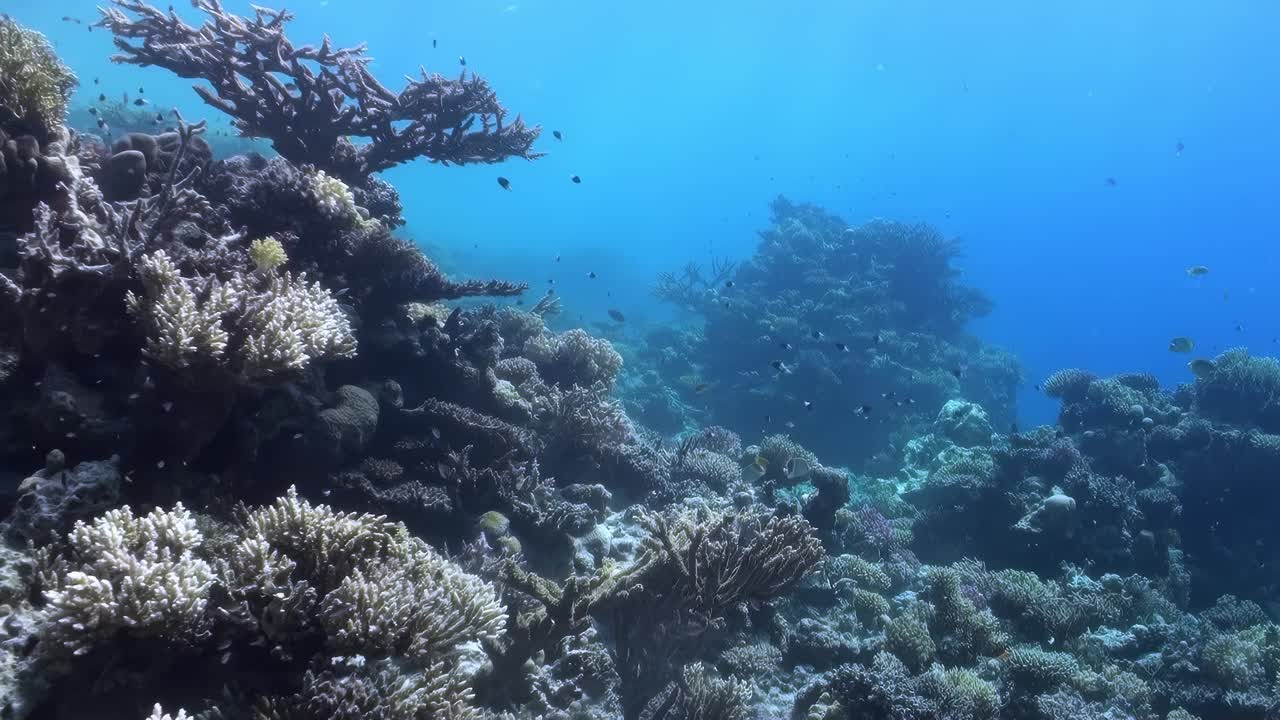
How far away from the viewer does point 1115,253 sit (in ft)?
431

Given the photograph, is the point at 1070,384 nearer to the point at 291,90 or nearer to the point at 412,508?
the point at 412,508

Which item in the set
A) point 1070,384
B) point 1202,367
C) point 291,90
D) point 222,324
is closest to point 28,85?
point 222,324

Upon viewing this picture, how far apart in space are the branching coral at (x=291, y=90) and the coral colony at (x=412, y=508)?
0.15ft

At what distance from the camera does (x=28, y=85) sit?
4703 millimetres

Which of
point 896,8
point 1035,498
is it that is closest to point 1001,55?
point 896,8

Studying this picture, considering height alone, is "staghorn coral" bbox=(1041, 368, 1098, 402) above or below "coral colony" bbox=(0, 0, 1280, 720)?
above

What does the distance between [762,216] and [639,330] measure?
11426cm

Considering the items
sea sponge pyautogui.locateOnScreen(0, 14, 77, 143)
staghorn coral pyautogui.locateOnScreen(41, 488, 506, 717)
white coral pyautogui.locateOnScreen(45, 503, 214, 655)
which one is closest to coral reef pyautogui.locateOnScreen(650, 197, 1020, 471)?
sea sponge pyautogui.locateOnScreen(0, 14, 77, 143)

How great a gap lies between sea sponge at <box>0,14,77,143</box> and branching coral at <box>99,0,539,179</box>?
3.01 metres

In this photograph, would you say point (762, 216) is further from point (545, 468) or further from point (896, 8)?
point (545, 468)

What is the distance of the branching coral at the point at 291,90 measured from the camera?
27.1 feet

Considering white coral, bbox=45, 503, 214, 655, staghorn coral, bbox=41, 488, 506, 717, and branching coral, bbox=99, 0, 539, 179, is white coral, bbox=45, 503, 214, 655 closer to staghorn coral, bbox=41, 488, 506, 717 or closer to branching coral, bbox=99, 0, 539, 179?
staghorn coral, bbox=41, 488, 506, 717

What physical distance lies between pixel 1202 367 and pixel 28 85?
21113mm

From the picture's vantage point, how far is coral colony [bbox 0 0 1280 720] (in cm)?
312
